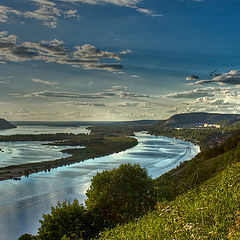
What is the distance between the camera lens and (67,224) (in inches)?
1101

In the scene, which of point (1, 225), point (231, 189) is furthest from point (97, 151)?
point (231, 189)

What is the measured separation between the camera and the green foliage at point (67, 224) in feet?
88.6

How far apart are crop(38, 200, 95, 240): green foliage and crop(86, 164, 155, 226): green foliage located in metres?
1.90

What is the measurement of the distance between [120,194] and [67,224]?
873cm

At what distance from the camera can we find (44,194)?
65.2 metres

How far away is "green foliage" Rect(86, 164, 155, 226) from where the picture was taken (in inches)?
1234

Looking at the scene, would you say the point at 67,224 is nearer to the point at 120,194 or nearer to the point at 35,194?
the point at 120,194

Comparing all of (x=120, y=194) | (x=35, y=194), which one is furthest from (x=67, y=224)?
(x=35, y=194)

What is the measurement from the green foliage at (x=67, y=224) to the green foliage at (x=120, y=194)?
1904 mm

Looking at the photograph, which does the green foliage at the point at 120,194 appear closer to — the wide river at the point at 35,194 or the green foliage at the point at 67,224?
the green foliage at the point at 67,224

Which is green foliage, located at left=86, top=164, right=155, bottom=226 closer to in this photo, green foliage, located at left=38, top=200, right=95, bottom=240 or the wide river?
green foliage, located at left=38, top=200, right=95, bottom=240

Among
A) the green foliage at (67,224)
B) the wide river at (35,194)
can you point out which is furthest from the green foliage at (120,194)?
A: the wide river at (35,194)

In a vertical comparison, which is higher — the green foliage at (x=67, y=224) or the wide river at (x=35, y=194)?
the green foliage at (x=67, y=224)

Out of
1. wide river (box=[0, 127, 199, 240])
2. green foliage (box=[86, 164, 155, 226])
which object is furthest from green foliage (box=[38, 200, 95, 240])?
wide river (box=[0, 127, 199, 240])
